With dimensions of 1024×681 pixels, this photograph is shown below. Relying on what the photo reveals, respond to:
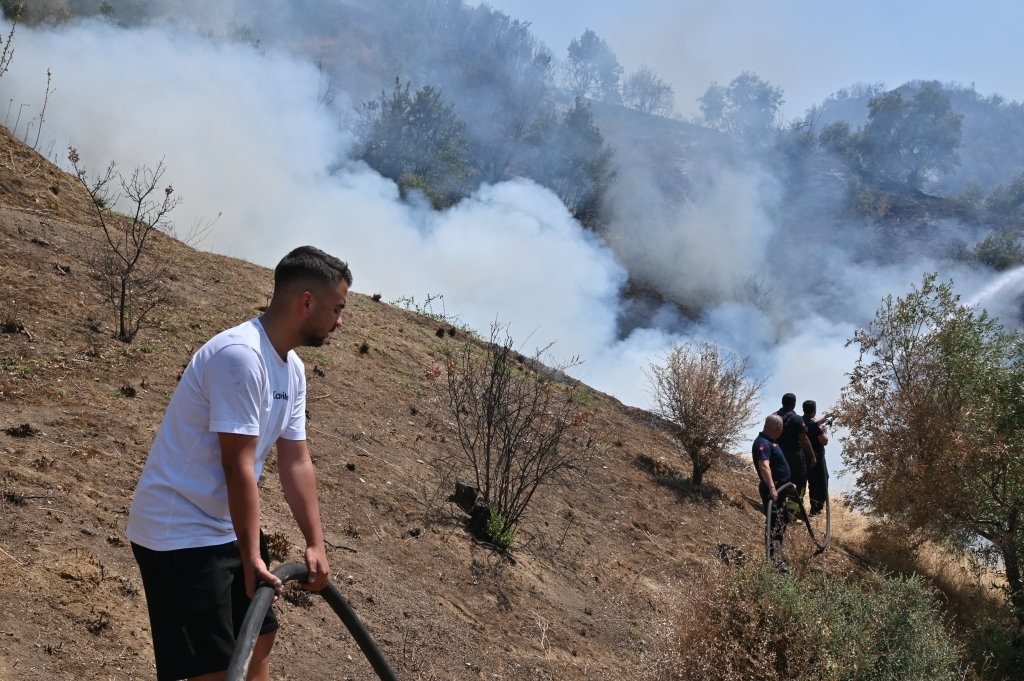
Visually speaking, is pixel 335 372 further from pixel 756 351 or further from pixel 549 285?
pixel 756 351

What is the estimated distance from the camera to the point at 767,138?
4669 centimetres

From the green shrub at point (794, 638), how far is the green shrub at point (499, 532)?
1.67 m

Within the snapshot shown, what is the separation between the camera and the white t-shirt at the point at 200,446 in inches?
85.1

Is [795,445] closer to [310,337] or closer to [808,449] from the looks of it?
[808,449]

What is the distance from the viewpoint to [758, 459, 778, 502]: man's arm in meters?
6.80

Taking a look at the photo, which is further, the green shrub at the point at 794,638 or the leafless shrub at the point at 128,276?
the leafless shrub at the point at 128,276

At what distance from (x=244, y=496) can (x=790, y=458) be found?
7521mm

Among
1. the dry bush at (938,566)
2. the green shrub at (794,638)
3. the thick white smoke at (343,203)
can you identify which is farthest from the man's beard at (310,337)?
the thick white smoke at (343,203)

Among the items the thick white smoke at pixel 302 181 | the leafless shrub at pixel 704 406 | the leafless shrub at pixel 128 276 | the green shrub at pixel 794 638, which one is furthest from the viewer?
the thick white smoke at pixel 302 181

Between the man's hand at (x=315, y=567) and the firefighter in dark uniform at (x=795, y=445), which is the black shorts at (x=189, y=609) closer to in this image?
the man's hand at (x=315, y=567)

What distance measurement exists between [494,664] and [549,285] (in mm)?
15213

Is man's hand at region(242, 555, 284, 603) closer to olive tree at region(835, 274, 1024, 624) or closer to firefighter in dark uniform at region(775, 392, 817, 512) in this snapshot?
firefighter in dark uniform at region(775, 392, 817, 512)

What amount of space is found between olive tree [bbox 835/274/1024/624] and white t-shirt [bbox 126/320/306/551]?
819 cm

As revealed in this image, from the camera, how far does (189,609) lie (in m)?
2.19
